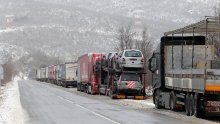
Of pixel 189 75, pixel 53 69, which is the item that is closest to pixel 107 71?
pixel 189 75

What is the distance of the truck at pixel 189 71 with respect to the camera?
21.5 meters

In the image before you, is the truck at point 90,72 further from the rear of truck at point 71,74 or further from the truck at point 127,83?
the rear of truck at point 71,74

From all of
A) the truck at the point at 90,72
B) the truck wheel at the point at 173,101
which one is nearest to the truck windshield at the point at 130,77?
the truck at the point at 90,72

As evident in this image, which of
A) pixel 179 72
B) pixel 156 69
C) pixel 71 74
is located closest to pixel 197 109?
pixel 179 72

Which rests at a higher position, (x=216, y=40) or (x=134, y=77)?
(x=216, y=40)

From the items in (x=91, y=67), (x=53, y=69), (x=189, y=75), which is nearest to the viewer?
(x=189, y=75)

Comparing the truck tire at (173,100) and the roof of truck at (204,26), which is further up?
the roof of truck at (204,26)

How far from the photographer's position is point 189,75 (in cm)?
2361

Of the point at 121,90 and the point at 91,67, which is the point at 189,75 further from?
the point at 91,67

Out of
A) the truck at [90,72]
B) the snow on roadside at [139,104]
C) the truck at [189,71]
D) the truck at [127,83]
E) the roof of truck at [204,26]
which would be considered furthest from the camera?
the truck at [90,72]

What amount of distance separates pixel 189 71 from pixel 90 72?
26.4m

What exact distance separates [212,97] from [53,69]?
7755 centimetres

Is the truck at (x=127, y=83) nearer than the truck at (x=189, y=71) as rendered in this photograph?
No

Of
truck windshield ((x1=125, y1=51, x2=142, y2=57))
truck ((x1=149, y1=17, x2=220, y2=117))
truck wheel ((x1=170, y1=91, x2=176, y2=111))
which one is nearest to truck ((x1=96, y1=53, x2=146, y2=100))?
truck windshield ((x1=125, y1=51, x2=142, y2=57))
